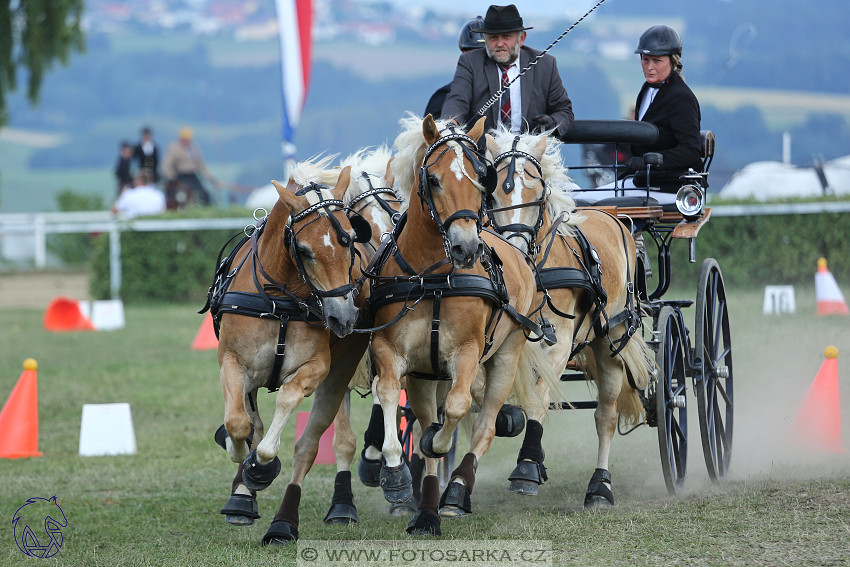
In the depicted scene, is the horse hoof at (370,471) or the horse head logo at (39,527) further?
the horse hoof at (370,471)

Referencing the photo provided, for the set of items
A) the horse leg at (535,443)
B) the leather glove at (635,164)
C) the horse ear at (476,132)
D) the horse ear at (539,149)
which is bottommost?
the horse leg at (535,443)

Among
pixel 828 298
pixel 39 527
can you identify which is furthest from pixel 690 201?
pixel 828 298

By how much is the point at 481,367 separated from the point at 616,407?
1.32 metres

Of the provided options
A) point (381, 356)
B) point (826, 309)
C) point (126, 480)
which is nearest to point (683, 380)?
point (381, 356)

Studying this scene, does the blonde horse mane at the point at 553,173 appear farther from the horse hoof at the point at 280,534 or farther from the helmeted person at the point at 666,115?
the horse hoof at the point at 280,534

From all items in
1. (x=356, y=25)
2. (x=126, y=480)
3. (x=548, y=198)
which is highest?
(x=356, y=25)

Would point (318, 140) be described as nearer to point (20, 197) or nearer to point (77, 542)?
point (20, 197)

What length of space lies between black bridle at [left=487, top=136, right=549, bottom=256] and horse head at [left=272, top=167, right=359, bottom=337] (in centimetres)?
95

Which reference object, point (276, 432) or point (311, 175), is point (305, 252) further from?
point (276, 432)

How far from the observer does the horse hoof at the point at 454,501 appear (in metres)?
5.20

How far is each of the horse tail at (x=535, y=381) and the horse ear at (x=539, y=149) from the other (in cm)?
102

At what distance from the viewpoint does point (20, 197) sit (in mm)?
53531

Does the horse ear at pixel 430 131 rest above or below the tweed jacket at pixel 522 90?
below

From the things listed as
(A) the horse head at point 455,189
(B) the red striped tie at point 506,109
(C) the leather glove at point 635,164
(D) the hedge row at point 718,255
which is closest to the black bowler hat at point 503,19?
(B) the red striped tie at point 506,109
